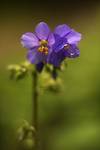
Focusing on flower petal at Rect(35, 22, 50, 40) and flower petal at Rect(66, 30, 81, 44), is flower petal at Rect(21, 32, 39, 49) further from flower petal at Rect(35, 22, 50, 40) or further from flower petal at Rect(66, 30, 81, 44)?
flower petal at Rect(66, 30, 81, 44)

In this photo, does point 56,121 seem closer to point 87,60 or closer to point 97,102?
point 97,102

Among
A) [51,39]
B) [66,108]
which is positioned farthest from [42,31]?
[66,108]

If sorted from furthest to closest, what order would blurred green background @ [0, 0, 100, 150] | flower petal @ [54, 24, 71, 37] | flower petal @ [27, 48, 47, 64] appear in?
blurred green background @ [0, 0, 100, 150], flower petal @ [27, 48, 47, 64], flower petal @ [54, 24, 71, 37]

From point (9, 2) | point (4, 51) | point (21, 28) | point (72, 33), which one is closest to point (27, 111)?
point (72, 33)

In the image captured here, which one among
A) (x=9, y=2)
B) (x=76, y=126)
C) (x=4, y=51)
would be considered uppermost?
(x=9, y=2)

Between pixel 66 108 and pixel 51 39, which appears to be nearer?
pixel 51 39

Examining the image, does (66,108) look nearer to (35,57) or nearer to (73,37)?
(35,57)

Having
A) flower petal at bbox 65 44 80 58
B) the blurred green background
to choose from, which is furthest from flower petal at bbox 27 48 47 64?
the blurred green background

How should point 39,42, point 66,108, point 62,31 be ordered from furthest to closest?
point 66,108, point 39,42, point 62,31
